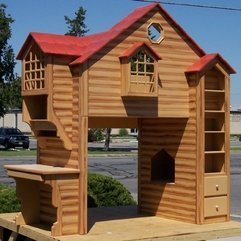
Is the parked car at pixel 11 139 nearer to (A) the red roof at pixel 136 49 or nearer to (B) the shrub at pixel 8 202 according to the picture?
(B) the shrub at pixel 8 202

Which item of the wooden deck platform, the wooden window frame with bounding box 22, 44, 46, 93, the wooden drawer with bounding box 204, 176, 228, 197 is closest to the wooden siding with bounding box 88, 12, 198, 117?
the wooden window frame with bounding box 22, 44, 46, 93

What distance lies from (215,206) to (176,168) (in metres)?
0.89

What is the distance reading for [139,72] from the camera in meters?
8.95

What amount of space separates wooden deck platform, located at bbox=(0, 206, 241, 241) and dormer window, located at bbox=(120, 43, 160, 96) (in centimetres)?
208

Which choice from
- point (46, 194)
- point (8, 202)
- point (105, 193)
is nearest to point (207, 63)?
point (46, 194)

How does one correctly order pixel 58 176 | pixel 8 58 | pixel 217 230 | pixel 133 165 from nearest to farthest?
pixel 58 176 → pixel 217 230 → pixel 133 165 → pixel 8 58

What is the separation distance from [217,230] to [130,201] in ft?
10.5

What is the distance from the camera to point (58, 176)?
8.38 m

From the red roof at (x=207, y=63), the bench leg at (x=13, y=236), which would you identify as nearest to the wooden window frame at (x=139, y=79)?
the red roof at (x=207, y=63)

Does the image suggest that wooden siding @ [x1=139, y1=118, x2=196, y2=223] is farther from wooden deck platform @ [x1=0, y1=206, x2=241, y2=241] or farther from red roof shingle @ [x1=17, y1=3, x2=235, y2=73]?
red roof shingle @ [x1=17, y1=3, x2=235, y2=73]

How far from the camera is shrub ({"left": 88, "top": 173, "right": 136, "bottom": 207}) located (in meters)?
11.7

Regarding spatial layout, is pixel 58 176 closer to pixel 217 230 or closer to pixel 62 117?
pixel 62 117

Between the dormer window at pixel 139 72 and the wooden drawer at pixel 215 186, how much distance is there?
174 cm

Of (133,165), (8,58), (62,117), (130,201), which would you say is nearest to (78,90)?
(62,117)
